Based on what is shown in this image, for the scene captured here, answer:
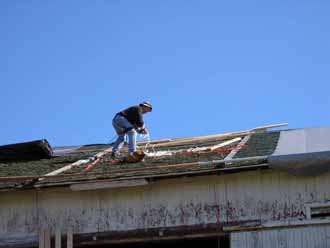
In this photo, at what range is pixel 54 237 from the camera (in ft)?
52.0

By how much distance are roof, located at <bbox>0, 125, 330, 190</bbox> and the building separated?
0.09 feet

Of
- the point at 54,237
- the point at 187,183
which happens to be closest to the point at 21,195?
the point at 54,237

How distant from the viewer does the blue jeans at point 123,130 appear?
1777cm

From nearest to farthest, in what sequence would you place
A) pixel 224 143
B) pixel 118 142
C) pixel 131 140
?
pixel 131 140, pixel 118 142, pixel 224 143

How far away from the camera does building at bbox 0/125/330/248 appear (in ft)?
48.1

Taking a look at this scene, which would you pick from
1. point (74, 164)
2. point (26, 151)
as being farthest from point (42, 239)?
point (26, 151)

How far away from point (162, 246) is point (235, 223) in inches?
176

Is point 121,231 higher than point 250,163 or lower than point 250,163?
lower

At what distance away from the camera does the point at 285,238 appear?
14.5 m

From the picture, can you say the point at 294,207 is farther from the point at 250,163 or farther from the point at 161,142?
the point at 161,142

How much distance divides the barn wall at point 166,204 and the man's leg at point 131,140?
5.86ft

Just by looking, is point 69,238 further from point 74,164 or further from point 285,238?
point 285,238

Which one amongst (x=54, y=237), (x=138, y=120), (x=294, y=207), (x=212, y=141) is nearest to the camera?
(x=294, y=207)

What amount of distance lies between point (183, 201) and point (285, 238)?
6.94 ft
